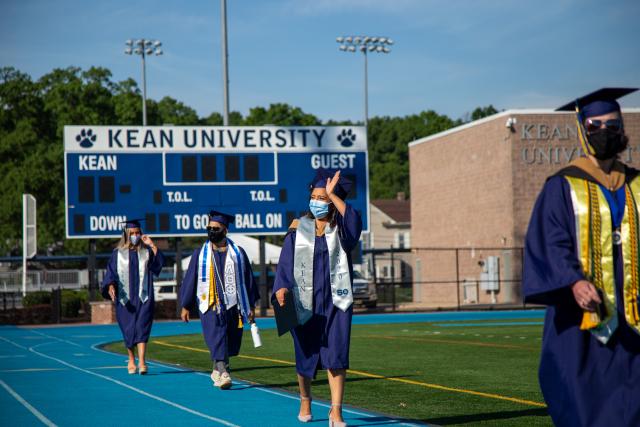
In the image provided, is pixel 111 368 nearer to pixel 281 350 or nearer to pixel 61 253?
pixel 281 350

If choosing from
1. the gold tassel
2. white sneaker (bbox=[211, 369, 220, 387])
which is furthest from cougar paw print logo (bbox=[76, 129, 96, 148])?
the gold tassel

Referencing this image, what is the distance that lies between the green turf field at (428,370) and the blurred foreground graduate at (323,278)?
122 cm

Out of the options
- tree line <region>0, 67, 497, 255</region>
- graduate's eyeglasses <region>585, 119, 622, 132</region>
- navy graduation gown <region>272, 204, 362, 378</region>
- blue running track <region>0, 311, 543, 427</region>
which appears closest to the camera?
graduate's eyeglasses <region>585, 119, 622, 132</region>

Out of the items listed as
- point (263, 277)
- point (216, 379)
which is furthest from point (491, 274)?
point (216, 379)

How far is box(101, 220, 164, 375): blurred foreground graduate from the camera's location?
15.6m

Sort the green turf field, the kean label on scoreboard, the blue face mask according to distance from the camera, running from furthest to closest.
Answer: the kean label on scoreboard < the green turf field < the blue face mask

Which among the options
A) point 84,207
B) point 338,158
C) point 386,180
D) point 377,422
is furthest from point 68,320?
point 386,180

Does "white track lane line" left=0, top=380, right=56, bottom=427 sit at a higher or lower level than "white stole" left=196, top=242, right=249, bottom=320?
lower

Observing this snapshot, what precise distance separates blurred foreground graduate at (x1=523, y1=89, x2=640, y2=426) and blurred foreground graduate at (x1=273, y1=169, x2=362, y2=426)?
3.39m

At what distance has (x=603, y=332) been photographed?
5836 mm

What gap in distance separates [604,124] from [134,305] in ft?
34.5

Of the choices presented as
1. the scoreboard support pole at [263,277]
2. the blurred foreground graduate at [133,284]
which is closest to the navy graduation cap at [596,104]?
the blurred foreground graduate at [133,284]

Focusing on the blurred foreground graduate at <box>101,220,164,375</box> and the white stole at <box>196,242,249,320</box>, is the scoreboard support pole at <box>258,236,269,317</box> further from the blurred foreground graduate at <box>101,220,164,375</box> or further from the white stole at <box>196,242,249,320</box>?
the white stole at <box>196,242,249,320</box>

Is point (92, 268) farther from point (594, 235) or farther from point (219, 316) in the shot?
point (594, 235)
